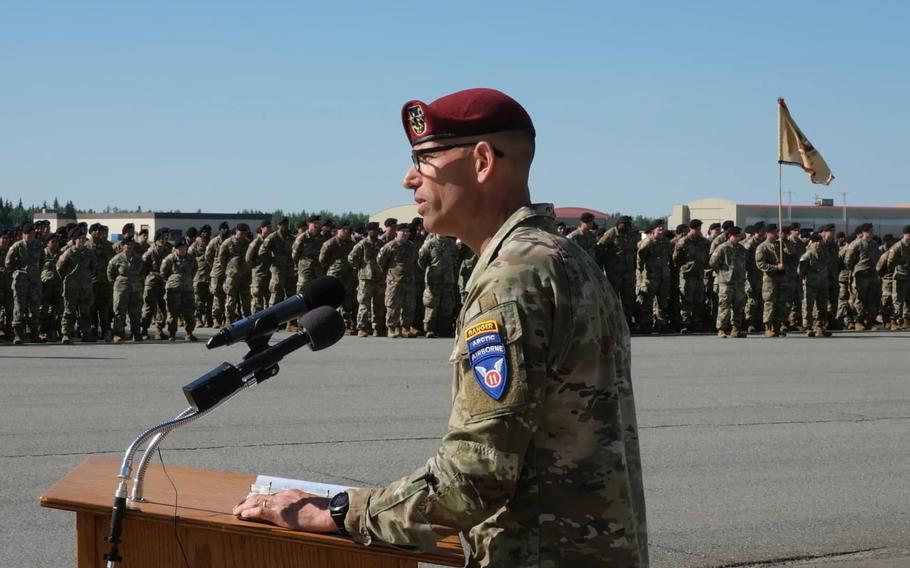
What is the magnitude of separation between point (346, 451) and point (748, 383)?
6482 millimetres

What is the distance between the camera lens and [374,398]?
38.9ft

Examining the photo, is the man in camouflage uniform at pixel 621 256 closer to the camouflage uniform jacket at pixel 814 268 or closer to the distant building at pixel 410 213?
the camouflage uniform jacket at pixel 814 268

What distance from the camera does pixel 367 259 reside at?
22.9 metres

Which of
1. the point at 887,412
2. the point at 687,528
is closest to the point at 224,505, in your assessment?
the point at 687,528

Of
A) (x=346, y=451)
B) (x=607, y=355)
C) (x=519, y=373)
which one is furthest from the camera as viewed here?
(x=346, y=451)

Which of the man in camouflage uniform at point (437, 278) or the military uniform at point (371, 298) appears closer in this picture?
the man in camouflage uniform at point (437, 278)

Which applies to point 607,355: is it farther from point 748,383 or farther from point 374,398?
point 748,383

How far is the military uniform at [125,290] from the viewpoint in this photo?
20891mm

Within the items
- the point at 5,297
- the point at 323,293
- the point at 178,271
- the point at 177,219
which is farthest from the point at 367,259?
the point at 177,219

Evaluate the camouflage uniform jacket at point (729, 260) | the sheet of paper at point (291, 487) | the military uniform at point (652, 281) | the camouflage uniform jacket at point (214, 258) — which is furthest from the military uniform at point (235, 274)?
the sheet of paper at point (291, 487)

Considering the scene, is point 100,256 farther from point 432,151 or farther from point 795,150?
point 432,151

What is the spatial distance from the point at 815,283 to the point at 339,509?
75.9 ft

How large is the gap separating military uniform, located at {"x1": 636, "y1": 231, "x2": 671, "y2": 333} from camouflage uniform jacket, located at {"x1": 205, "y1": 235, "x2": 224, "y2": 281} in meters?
8.67

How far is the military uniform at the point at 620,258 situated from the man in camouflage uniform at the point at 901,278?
6456 mm
